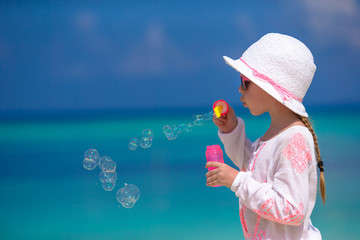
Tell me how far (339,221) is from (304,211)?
131 centimetres

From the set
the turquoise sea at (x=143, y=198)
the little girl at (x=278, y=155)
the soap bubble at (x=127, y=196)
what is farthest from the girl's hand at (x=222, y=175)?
the turquoise sea at (x=143, y=198)

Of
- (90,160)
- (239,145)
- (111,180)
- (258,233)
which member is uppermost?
(90,160)

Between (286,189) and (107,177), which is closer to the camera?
(286,189)

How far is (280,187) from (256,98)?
0.23m

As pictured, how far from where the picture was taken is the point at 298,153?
0.93 metres

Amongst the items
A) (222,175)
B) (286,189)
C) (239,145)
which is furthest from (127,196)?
(286,189)

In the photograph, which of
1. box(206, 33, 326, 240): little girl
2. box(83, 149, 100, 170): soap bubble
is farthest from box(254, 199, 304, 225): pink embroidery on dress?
box(83, 149, 100, 170): soap bubble

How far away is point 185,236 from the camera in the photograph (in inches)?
76.8

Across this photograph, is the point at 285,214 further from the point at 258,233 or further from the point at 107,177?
the point at 107,177

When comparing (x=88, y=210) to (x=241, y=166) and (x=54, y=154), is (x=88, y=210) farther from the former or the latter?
(x=54, y=154)

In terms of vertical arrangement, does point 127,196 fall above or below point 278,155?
above

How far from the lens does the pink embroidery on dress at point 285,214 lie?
908mm

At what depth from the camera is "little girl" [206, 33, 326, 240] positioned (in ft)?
3.01

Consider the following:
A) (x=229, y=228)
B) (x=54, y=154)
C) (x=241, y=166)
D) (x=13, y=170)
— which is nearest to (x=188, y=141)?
(x=54, y=154)
